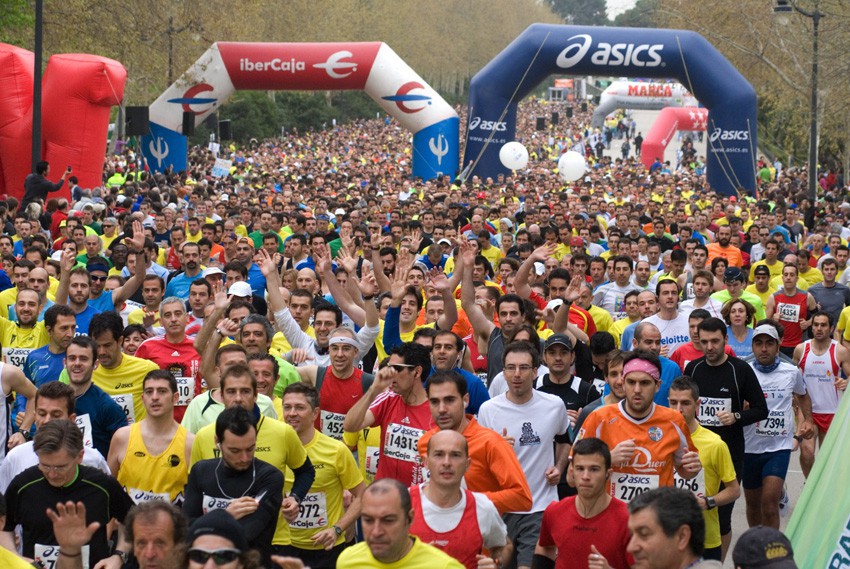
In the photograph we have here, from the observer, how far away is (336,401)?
785 centimetres

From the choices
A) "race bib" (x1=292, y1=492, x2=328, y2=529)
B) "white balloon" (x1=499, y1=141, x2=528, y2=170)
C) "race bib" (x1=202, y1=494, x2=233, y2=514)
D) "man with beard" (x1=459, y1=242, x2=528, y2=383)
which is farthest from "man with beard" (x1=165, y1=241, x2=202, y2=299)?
"white balloon" (x1=499, y1=141, x2=528, y2=170)

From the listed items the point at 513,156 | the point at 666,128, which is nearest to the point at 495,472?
the point at 513,156

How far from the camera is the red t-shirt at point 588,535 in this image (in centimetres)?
551

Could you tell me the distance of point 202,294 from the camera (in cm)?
988

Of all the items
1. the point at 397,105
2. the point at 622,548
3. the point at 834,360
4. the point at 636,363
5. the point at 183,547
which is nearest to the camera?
the point at 183,547

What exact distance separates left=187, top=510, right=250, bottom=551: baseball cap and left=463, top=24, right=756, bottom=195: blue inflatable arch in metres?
24.5

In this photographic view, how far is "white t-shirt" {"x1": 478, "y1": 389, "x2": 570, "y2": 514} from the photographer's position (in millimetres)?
6965

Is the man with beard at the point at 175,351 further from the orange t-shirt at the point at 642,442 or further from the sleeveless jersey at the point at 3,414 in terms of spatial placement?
the orange t-shirt at the point at 642,442

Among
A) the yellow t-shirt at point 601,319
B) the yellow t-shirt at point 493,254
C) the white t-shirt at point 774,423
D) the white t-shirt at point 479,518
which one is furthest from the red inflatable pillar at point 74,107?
the white t-shirt at point 479,518

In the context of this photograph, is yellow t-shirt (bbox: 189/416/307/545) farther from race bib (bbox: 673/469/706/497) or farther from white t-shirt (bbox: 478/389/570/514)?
race bib (bbox: 673/469/706/497)

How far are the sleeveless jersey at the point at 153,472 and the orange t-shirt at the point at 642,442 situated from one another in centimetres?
195

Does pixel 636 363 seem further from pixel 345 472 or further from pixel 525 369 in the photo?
pixel 345 472

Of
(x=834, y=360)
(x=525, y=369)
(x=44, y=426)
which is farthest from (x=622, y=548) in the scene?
(x=834, y=360)

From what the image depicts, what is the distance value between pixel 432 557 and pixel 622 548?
106 cm
